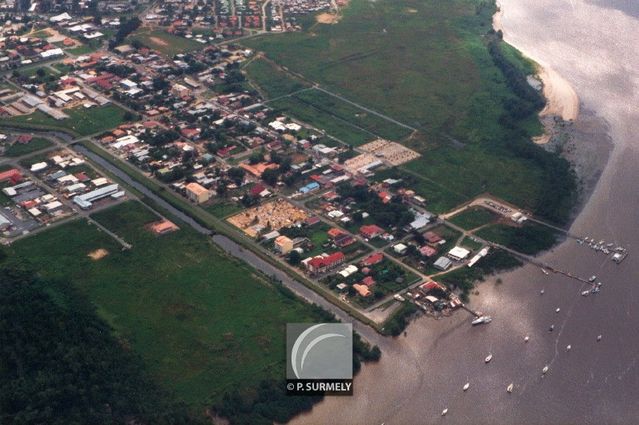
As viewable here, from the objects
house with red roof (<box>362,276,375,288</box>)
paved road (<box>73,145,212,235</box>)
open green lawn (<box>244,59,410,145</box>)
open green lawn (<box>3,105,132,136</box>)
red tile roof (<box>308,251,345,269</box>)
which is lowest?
open green lawn (<box>244,59,410,145</box>)

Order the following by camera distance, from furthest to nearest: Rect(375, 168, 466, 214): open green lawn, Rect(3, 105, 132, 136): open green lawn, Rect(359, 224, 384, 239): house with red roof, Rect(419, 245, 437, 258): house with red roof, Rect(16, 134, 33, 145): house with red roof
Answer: Rect(3, 105, 132, 136): open green lawn → Rect(16, 134, 33, 145): house with red roof → Rect(375, 168, 466, 214): open green lawn → Rect(359, 224, 384, 239): house with red roof → Rect(419, 245, 437, 258): house with red roof

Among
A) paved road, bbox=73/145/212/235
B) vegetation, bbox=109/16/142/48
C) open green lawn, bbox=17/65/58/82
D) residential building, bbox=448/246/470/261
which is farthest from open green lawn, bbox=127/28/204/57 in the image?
residential building, bbox=448/246/470/261

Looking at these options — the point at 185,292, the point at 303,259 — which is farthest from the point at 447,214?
the point at 185,292

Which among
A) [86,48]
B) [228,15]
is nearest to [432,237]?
[86,48]

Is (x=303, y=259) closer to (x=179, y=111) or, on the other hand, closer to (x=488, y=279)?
(x=488, y=279)

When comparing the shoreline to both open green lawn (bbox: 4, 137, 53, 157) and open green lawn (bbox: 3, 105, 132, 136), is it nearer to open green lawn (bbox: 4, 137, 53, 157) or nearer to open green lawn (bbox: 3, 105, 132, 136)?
open green lawn (bbox: 3, 105, 132, 136)

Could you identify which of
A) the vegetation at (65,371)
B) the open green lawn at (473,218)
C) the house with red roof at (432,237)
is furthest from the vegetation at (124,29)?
the vegetation at (65,371)
